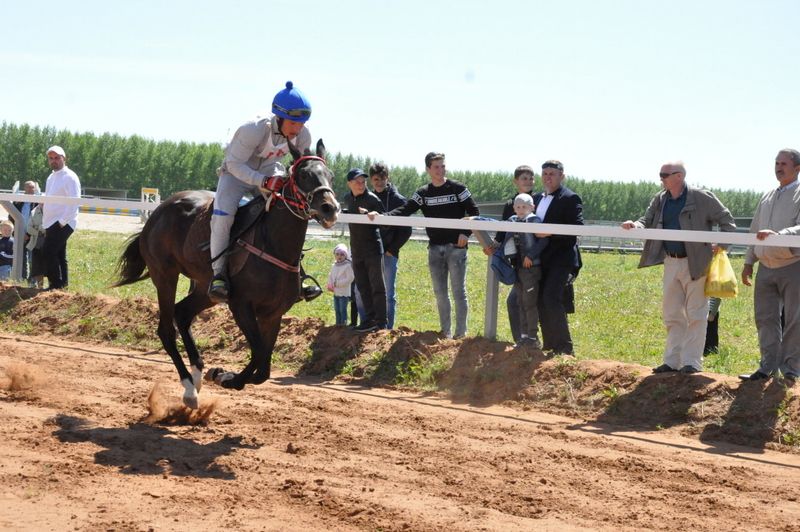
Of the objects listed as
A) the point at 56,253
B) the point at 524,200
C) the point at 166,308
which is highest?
the point at 524,200

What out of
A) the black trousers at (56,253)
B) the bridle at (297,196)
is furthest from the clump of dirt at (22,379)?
the black trousers at (56,253)

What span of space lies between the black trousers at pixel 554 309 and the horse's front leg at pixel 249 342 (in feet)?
11.1

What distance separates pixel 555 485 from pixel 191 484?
2.46 meters

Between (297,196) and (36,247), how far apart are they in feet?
29.2

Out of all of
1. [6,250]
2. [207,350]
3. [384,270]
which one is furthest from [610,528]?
[6,250]

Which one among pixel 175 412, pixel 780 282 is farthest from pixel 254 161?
pixel 780 282

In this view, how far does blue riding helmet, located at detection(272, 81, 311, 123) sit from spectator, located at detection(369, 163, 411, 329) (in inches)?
152

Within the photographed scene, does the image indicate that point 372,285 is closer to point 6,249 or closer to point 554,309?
point 554,309

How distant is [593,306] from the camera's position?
18469 mm

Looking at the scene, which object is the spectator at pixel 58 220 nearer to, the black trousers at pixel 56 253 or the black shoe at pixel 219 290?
the black trousers at pixel 56 253

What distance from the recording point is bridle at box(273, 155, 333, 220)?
789cm

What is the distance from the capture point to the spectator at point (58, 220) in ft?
48.5

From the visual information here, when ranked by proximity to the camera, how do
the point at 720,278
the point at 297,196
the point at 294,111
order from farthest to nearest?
the point at 720,278
the point at 294,111
the point at 297,196

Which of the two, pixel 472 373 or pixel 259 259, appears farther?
pixel 472 373
